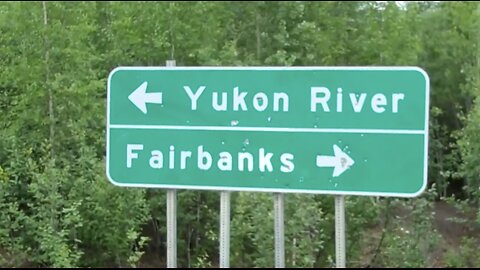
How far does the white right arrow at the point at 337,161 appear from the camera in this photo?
3.18m

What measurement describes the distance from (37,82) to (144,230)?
217 cm

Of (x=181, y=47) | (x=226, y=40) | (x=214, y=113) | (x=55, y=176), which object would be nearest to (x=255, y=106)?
(x=214, y=113)

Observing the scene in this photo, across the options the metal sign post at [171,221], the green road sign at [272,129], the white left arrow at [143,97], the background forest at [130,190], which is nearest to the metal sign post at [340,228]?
the green road sign at [272,129]

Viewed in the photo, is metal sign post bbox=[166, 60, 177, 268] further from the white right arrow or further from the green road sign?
the white right arrow

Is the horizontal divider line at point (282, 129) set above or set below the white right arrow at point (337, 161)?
above

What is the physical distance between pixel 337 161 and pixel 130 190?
4691 millimetres

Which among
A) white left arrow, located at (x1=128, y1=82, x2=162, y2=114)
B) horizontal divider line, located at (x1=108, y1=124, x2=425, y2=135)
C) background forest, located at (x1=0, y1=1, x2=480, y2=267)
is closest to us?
horizontal divider line, located at (x1=108, y1=124, x2=425, y2=135)

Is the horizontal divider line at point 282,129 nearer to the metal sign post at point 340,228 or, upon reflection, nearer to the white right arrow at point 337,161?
the white right arrow at point 337,161

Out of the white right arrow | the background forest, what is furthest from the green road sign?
the background forest

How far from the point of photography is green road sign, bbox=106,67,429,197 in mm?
3127

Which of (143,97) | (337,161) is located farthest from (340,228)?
(143,97)

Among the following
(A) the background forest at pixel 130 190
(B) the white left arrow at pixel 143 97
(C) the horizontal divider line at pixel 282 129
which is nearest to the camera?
(C) the horizontal divider line at pixel 282 129

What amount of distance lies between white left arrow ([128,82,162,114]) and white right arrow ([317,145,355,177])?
812 millimetres

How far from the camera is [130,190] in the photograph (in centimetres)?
760
